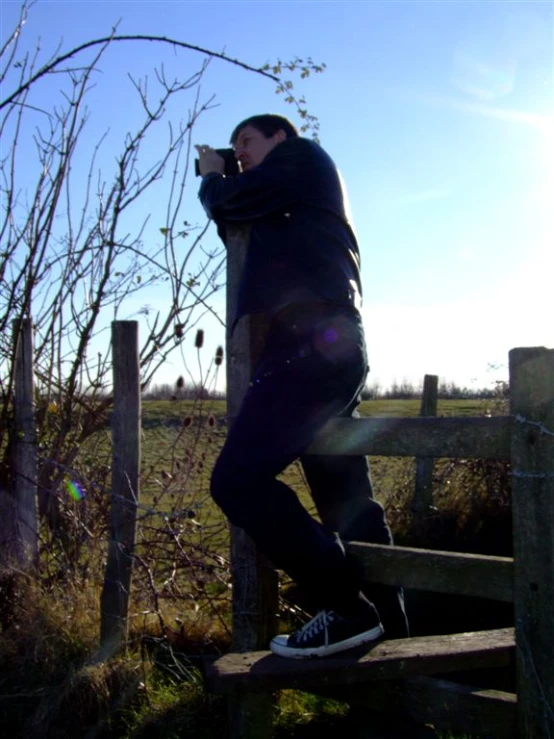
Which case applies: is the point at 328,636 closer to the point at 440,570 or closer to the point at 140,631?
the point at 440,570

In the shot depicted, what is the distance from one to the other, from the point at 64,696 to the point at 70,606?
0.63m

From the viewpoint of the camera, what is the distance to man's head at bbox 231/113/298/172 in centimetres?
315

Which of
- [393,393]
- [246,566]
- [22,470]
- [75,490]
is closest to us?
[246,566]

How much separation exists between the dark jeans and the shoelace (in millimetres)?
44

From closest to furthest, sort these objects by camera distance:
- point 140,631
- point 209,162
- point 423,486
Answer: point 209,162, point 140,631, point 423,486

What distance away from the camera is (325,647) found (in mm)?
2664

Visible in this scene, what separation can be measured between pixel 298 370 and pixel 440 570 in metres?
0.81

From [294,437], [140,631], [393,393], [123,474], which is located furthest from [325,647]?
[393,393]

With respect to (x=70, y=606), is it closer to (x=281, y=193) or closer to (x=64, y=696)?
(x=64, y=696)

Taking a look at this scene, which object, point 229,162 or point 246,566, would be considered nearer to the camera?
point 229,162

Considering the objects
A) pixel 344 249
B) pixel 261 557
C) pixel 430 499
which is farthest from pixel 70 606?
pixel 430 499

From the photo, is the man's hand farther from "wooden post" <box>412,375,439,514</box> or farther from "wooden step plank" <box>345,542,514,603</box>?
"wooden post" <box>412,375,439,514</box>

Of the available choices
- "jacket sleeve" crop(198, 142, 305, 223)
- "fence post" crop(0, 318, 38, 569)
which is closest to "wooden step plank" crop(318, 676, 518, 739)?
"jacket sleeve" crop(198, 142, 305, 223)

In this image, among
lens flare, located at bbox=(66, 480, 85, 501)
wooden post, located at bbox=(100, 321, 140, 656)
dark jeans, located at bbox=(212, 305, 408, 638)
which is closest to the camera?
dark jeans, located at bbox=(212, 305, 408, 638)
